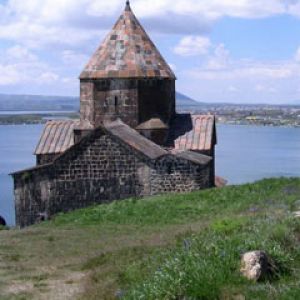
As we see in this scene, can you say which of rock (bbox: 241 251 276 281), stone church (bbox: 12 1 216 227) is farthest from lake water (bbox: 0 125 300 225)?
rock (bbox: 241 251 276 281)

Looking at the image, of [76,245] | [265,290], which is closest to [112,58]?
[76,245]

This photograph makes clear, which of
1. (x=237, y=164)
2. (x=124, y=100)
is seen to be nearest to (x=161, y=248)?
(x=124, y=100)

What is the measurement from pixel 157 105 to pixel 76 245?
8103mm

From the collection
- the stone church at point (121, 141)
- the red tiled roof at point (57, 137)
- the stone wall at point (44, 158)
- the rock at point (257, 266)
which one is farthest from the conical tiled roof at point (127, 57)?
the rock at point (257, 266)

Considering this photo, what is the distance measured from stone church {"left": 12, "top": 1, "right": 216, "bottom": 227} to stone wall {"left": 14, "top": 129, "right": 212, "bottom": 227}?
23 millimetres

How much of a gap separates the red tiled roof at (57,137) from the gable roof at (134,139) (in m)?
1.49

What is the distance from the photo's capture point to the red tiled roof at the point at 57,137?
60.5 feet

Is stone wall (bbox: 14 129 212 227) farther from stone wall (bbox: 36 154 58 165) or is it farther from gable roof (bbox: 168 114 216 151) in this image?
stone wall (bbox: 36 154 58 165)

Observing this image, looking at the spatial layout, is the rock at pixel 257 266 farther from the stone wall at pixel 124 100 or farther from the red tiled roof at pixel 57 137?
the red tiled roof at pixel 57 137

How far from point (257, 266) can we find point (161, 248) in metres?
2.63

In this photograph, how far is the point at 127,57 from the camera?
17.7 m

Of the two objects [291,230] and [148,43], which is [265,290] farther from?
[148,43]

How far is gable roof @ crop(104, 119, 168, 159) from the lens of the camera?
16.2 metres

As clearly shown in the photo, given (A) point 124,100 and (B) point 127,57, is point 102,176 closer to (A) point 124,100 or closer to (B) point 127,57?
(A) point 124,100
